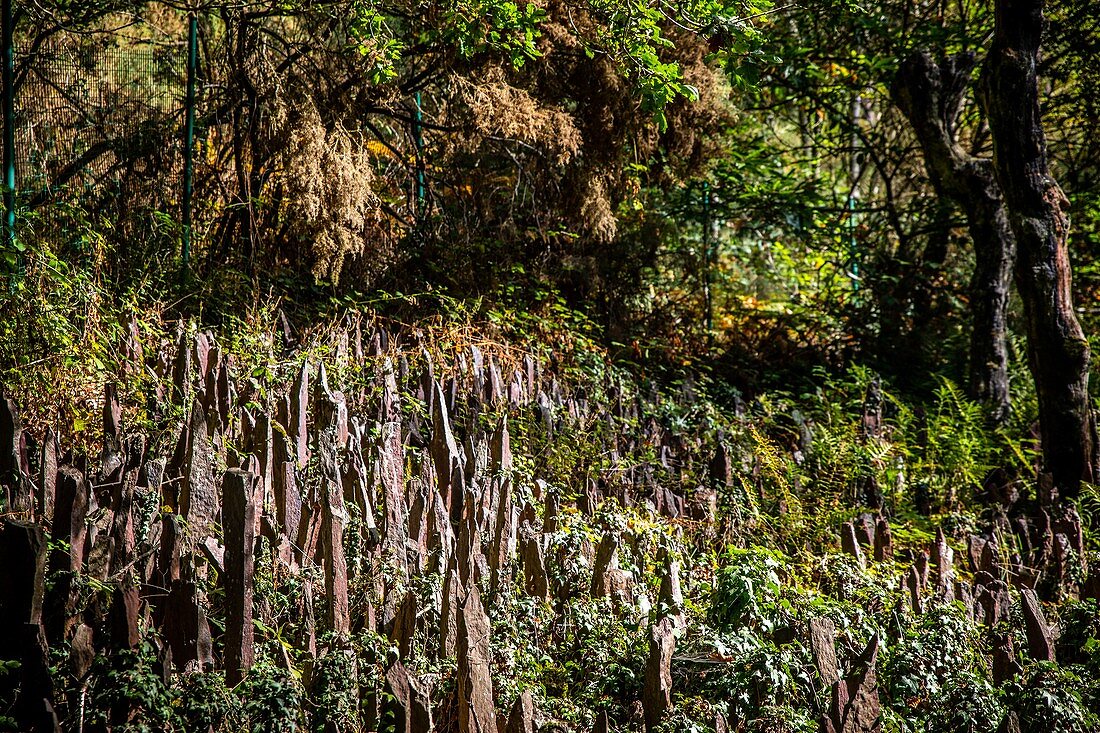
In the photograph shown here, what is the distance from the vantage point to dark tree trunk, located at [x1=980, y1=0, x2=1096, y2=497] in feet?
16.3

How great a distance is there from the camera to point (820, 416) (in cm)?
643

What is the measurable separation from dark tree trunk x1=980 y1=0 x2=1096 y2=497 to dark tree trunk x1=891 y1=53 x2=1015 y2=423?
56.7 inches

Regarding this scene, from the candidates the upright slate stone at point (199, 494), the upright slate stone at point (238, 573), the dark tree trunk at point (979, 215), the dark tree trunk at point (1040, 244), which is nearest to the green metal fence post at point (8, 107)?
the upright slate stone at point (199, 494)

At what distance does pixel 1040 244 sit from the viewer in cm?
503

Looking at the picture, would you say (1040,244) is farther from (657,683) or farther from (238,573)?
(238,573)

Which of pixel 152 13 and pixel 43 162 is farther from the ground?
pixel 152 13

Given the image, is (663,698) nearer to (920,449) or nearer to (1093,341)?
(920,449)

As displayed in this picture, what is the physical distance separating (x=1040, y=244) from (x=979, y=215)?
1.98 meters

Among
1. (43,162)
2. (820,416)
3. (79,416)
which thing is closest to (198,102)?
(43,162)

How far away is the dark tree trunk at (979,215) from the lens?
666cm

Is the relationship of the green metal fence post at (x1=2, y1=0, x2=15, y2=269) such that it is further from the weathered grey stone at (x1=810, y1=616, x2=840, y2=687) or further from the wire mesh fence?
the weathered grey stone at (x1=810, y1=616, x2=840, y2=687)

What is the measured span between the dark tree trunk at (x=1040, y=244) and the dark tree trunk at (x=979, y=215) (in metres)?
1.44

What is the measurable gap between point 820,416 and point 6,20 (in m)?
5.86

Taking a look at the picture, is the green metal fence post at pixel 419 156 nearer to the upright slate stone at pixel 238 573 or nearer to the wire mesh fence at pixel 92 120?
the wire mesh fence at pixel 92 120
